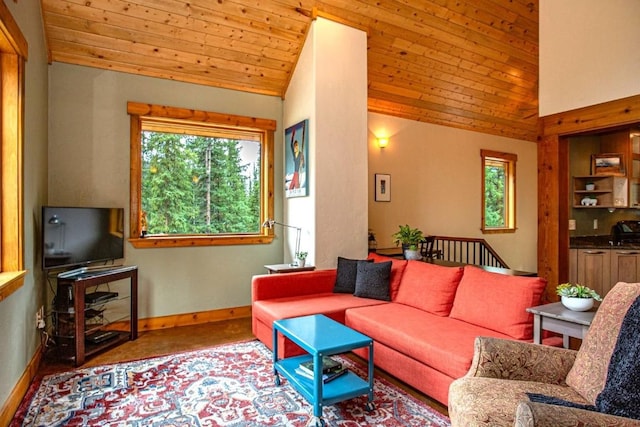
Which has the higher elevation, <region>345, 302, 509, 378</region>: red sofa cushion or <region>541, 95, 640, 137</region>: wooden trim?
<region>541, 95, 640, 137</region>: wooden trim

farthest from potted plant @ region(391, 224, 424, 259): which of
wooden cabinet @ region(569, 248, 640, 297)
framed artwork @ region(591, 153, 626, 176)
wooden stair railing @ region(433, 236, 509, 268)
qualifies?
framed artwork @ region(591, 153, 626, 176)

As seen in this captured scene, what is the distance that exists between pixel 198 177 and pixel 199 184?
0.28 feet

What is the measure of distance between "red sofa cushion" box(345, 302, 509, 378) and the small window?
423 cm

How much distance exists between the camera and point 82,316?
320 centimetres

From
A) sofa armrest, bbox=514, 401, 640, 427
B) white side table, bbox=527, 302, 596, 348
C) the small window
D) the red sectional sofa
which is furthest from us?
the small window

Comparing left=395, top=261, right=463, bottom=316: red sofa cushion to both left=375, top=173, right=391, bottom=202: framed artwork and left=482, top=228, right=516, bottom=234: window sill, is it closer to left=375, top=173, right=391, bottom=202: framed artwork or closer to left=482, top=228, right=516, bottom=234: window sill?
left=375, top=173, right=391, bottom=202: framed artwork

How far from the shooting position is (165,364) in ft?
10.3

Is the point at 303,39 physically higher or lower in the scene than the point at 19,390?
higher

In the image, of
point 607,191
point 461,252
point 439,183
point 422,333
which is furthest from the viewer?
point 439,183

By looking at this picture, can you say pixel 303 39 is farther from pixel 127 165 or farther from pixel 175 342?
pixel 175 342

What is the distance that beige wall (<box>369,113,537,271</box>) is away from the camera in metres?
5.55

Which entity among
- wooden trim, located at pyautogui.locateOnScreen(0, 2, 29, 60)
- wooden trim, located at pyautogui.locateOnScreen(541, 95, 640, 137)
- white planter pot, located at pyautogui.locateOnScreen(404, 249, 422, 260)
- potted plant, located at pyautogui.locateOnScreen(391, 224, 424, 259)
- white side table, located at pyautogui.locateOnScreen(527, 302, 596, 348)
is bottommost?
white side table, located at pyautogui.locateOnScreen(527, 302, 596, 348)

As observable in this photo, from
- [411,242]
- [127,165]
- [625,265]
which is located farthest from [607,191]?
[127,165]

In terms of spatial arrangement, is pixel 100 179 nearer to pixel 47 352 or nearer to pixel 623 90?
pixel 47 352
